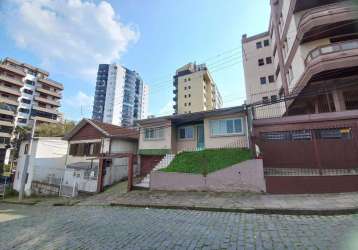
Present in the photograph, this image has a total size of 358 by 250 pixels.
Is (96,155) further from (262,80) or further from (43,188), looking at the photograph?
(262,80)

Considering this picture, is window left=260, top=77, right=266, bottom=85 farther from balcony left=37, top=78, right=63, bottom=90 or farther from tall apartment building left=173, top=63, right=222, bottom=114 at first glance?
balcony left=37, top=78, right=63, bottom=90

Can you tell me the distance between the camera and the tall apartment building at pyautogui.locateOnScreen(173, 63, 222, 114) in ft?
190

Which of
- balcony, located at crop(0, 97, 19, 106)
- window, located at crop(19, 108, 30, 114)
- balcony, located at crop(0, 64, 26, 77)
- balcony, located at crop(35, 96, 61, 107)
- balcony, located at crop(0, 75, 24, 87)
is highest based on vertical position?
balcony, located at crop(0, 64, 26, 77)

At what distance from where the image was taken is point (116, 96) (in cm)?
8800

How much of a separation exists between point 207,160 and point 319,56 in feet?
35.9

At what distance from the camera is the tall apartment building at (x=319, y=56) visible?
42.7 feet

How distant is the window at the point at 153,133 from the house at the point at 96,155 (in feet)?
7.59

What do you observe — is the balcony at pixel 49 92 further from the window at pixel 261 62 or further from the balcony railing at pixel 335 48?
the balcony railing at pixel 335 48

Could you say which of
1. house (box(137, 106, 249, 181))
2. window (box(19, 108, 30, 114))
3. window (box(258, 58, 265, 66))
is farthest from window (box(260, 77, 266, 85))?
window (box(19, 108, 30, 114))

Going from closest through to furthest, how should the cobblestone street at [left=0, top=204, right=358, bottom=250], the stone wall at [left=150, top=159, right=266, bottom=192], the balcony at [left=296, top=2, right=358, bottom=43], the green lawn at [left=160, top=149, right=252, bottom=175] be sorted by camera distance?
the cobblestone street at [left=0, top=204, right=358, bottom=250] → the stone wall at [left=150, top=159, right=266, bottom=192] → the green lawn at [left=160, top=149, right=252, bottom=175] → the balcony at [left=296, top=2, right=358, bottom=43]

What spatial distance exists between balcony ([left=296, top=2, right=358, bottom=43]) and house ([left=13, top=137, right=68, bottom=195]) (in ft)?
86.8

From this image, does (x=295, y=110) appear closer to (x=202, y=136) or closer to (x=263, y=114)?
(x=263, y=114)

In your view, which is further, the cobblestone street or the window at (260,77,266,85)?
the window at (260,77,266,85)

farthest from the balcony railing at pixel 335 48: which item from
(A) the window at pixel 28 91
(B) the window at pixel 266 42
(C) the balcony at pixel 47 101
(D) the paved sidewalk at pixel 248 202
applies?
(A) the window at pixel 28 91
